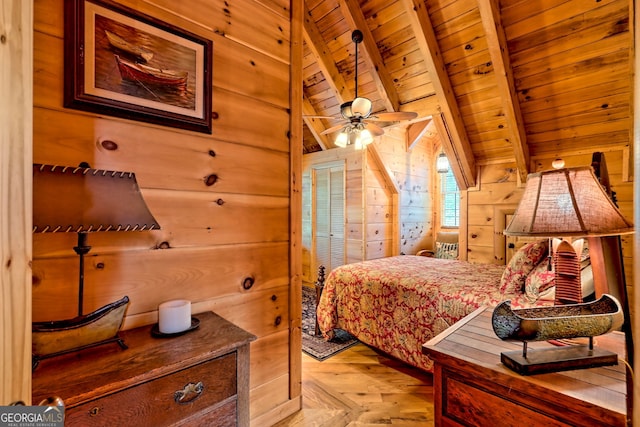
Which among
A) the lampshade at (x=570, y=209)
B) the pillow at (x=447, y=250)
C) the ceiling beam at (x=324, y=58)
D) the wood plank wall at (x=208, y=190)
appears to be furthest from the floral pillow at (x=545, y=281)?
the ceiling beam at (x=324, y=58)

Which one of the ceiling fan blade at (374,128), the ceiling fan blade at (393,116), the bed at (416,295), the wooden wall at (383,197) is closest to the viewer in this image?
the bed at (416,295)

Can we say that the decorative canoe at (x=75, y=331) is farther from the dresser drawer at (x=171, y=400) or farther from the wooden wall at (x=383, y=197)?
the wooden wall at (x=383, y=197)

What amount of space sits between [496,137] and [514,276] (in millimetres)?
1996

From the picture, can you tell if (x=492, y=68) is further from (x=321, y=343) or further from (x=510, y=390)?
(x=321, y=343)

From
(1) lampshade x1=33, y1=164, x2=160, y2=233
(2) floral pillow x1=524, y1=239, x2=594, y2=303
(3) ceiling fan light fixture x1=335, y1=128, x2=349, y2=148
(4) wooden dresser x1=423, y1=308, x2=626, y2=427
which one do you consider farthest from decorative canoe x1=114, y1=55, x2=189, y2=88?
(2) floral pillow x1=524, y1=239, x2=594, y2=303

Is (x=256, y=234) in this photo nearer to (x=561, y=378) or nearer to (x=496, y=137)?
(x=561, y=378)

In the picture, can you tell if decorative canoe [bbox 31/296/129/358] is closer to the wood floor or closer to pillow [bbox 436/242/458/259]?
the wood floor

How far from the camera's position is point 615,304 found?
101 centimetres

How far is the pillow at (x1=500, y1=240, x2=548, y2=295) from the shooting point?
204 cm

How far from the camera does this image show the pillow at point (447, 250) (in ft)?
15.5

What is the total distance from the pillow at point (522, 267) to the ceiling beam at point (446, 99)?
1.77m

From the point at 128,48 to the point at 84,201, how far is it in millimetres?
721

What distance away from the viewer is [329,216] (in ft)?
16.6

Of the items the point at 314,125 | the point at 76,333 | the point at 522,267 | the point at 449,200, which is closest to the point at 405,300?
the point at 522,267
